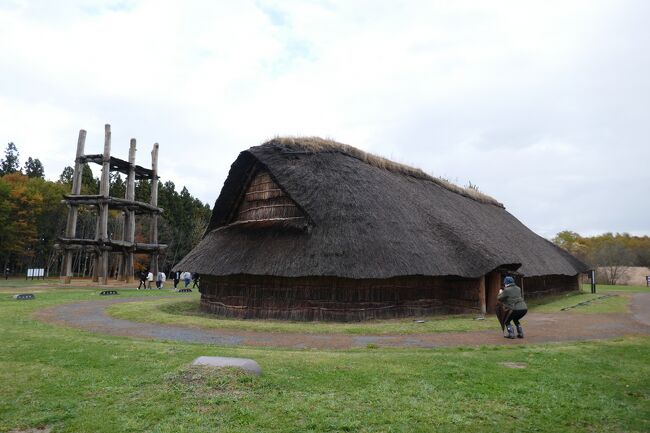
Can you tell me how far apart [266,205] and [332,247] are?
5169 mm

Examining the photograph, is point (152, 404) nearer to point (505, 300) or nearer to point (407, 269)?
point (505, 300)

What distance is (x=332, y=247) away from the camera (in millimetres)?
16125

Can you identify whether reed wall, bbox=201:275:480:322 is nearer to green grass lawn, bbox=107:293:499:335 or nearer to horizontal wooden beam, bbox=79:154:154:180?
green grass lawn, bbox=107:293:499:335

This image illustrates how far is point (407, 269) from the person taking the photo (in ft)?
53.4

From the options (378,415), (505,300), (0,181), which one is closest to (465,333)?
(505,300)

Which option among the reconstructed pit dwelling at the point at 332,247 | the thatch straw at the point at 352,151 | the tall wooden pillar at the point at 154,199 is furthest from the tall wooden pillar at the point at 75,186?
the thatch straw at the point at 352,151

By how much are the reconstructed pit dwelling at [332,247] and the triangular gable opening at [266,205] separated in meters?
0.05

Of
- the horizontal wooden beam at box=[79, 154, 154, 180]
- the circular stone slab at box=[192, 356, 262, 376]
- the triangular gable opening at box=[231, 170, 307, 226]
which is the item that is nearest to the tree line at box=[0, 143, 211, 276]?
the horizontal wooden beam at box=[79, 154, 154, 180]

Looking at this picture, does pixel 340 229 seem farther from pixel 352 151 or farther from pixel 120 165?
pixel 120 165

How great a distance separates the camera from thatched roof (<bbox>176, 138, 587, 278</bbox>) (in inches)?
637

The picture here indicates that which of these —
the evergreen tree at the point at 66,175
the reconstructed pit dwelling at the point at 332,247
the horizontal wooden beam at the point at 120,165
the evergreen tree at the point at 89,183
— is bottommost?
the reconstructed pit dwelling at the point at 332,247

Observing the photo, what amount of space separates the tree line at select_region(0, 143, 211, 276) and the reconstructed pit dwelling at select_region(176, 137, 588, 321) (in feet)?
135

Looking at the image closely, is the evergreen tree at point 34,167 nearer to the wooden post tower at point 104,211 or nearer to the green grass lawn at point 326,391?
the wooden post tower at point 104,211

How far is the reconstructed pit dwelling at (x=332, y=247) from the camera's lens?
1627 cm
